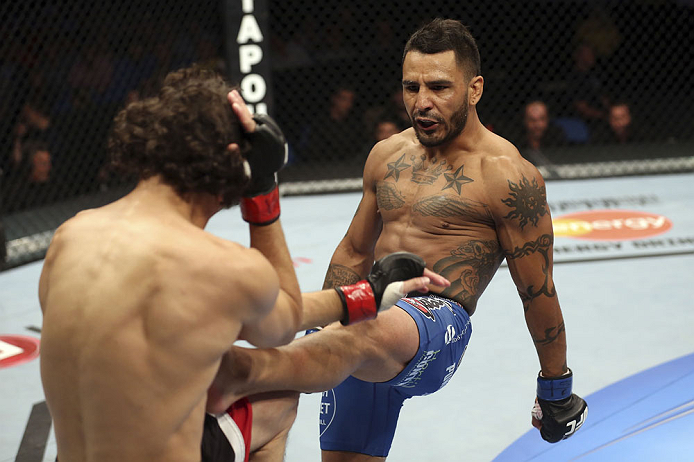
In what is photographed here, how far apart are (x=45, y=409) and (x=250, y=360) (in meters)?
1.68

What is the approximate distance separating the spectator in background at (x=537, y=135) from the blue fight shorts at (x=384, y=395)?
5.18 m

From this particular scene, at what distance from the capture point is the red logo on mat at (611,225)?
5.14m

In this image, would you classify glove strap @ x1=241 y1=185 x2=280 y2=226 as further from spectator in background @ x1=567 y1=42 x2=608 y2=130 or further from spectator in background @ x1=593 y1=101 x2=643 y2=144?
spectator in background @ x1=567 y1=42 x2=608 y2=130

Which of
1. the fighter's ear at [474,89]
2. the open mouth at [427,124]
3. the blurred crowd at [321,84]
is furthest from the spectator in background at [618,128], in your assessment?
the open mouth at [427,124]

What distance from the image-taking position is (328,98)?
25.2 ft

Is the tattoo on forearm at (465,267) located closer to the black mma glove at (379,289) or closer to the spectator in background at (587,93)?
the black mma glove at (379,289)

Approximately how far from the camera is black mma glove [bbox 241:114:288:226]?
161 cm

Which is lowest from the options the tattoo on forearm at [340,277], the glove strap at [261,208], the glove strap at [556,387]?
the glove strap at [556,387]

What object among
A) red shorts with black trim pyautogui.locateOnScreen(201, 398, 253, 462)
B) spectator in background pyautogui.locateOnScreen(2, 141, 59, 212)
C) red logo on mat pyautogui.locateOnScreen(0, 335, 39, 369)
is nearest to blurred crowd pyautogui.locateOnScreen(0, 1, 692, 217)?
spectator in background pyautogui.locateOnScreen(2, 141, 59, 212)

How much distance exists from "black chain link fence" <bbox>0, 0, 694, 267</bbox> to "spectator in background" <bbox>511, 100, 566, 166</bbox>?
2 cm

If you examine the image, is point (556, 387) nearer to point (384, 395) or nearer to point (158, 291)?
point (384, 395)

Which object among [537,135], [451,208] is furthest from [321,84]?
[451,208]

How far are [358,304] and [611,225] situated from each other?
394cm

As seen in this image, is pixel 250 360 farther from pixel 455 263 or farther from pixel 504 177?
pixel 504 177
